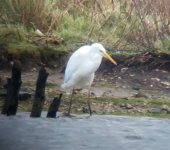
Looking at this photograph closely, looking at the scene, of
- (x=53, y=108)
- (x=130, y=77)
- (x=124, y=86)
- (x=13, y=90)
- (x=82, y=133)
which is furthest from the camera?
(x=130, y=77)

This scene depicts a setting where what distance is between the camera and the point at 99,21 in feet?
44.9

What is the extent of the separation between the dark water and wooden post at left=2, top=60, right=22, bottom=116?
112 mm

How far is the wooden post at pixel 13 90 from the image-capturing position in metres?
7.50

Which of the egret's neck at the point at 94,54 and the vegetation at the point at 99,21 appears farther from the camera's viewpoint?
the vegetation at the point at 99,21

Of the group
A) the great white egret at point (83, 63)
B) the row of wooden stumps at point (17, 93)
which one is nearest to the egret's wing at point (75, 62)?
the great white egret at point (83, 63)

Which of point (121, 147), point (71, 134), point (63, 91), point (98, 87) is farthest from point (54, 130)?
point (98, 87)

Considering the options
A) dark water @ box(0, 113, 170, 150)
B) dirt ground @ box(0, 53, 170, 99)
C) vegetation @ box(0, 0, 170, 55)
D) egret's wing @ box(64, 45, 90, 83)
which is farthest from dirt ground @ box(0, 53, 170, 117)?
dark water @ box(0, 113, 170, 150)

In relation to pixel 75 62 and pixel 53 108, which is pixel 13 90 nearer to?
pixel 53 108

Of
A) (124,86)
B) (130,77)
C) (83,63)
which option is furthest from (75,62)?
(130,77)

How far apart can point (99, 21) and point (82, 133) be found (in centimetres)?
702

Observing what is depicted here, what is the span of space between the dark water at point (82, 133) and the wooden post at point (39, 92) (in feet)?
0.39

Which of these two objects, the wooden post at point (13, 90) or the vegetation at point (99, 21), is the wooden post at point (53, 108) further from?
the vegetation at point (99, 21)

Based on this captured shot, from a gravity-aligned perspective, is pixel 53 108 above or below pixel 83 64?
below

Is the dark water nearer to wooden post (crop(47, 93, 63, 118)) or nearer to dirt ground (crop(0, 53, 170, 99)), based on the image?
wooden post (crop(47, 93, 63, 118))
